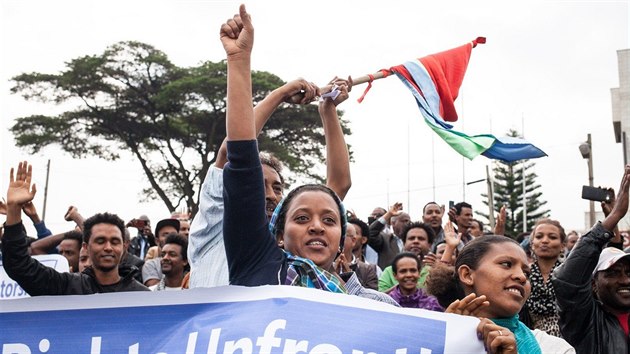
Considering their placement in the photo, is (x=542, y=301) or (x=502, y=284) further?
(x=542, y=301)

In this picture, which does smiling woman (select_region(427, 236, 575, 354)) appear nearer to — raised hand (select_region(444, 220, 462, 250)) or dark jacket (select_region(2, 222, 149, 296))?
dark jacket (select_region(2, 222, 149, 296))

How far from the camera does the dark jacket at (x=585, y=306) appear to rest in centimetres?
385

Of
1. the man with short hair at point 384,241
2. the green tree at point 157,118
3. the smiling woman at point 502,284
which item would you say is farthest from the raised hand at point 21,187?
the green tree at point 157,118

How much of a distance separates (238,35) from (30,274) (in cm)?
215

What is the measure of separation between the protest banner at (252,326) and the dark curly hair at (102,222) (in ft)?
8.14

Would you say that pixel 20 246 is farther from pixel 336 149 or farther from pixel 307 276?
pixel 307 276

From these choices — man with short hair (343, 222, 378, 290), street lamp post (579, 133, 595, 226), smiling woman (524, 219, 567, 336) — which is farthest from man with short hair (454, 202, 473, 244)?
street lamp post (579, 133, 595, 226)

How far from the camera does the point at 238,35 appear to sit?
2561mm

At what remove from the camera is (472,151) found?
15.8 ft

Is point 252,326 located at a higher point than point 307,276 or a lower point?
lower

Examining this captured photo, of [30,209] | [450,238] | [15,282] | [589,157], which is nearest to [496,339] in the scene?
[450,238]

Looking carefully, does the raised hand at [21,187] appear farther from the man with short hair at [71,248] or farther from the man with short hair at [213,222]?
the man with short hair at [71,248]

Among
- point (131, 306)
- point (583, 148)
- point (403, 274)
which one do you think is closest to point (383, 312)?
point (131, 306)

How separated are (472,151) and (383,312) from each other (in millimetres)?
2521
